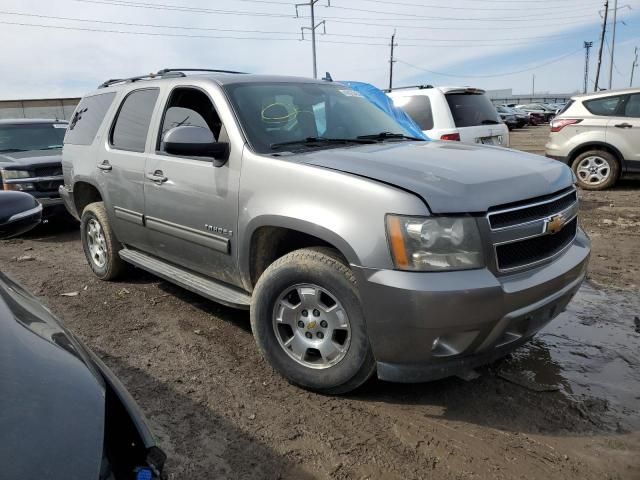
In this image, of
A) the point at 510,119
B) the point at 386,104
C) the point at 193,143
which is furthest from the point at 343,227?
the point at 510,119

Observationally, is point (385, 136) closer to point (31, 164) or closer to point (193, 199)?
point (193, 199)

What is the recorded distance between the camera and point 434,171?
2.67 m

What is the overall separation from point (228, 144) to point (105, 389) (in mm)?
2077

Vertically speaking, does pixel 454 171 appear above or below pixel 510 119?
above

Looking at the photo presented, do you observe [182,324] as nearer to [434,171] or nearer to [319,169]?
[319,169]

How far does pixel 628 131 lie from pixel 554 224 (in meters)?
7.33

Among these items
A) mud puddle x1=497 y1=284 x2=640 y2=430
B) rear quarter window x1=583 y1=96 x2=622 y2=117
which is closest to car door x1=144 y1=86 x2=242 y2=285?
mud puddle x1=497 y1=284 x2=640 y2=430

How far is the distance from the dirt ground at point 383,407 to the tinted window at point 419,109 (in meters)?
3.85

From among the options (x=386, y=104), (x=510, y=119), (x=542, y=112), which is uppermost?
(x=386, y=104)

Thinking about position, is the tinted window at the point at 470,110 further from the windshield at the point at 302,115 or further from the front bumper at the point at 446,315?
the front bumper at the point at 446,315

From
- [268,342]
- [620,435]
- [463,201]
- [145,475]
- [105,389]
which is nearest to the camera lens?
[145,475]

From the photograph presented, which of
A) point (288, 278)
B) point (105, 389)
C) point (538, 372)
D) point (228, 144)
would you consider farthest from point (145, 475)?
point (538, 372)

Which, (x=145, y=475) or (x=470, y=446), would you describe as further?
(x=470, y=446)

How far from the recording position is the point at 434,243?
2.38m
